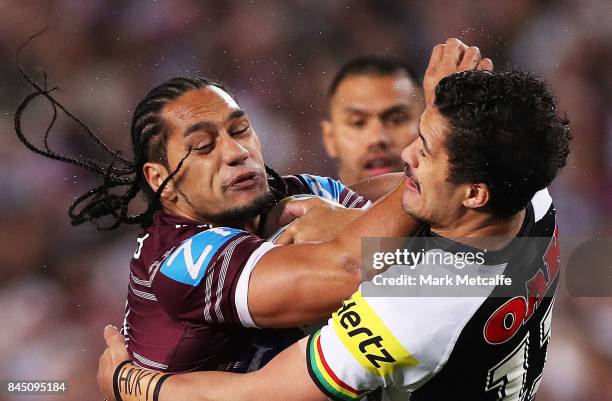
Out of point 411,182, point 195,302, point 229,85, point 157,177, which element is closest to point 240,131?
point 157,177

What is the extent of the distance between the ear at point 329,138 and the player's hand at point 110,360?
1.87 m

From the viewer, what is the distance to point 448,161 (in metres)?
2.07

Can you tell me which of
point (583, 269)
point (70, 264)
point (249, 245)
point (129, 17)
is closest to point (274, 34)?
point (129, 17)

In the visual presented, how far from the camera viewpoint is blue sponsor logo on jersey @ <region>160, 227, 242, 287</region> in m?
2.36

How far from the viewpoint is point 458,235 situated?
215cm

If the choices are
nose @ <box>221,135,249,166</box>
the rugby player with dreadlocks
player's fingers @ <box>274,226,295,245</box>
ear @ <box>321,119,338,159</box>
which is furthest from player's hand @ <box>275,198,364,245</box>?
ear @ <box>321,119,338,159</box>

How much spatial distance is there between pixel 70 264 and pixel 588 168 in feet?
9.69

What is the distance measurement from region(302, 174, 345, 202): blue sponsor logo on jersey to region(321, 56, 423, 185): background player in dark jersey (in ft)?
3.37

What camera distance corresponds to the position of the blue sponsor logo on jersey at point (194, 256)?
2.36 m

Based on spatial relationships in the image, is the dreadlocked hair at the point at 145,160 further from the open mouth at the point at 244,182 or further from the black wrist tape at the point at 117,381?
the black wrist tape at the point at 117,381

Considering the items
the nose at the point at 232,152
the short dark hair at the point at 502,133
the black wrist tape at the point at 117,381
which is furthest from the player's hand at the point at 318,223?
the black wrist tape at the point at 117,381

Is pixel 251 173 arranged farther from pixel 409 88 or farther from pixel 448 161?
pixel 409 88

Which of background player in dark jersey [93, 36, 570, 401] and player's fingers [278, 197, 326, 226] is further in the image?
player's fingers [278, 197, 326, 226]

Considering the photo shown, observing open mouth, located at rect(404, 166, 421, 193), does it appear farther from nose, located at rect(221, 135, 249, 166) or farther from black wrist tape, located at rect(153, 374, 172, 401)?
black wrist tape, located at rect(153, 374, 172, 401)
